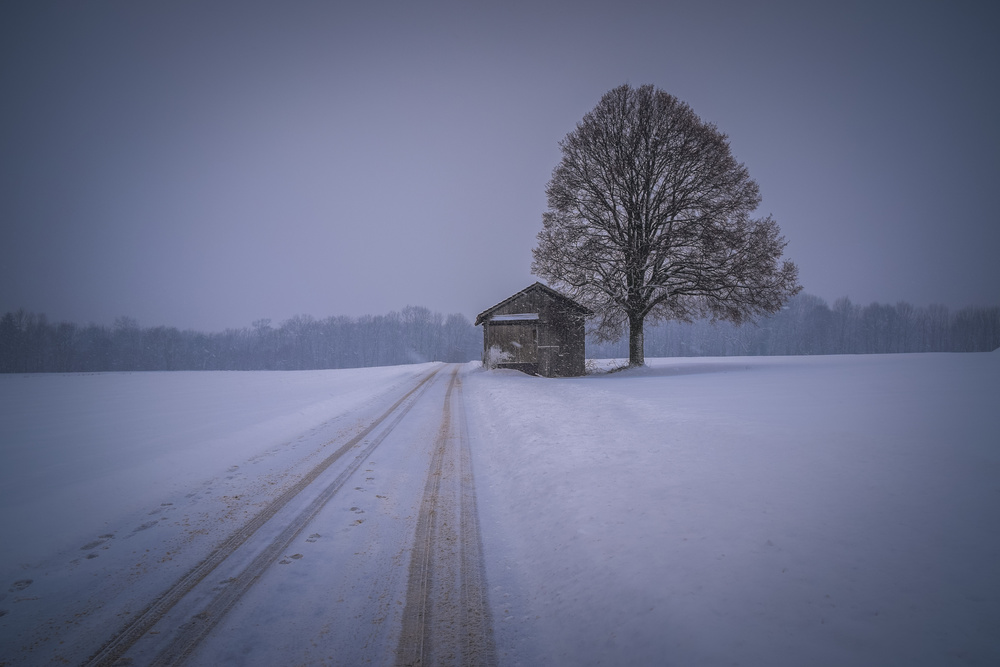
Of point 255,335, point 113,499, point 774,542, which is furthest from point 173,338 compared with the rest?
point 774,542

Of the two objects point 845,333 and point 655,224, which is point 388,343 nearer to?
point 655,224

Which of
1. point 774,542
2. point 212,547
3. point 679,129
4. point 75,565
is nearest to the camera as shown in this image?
point 774,542

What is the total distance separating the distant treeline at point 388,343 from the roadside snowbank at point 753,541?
59.0 meters

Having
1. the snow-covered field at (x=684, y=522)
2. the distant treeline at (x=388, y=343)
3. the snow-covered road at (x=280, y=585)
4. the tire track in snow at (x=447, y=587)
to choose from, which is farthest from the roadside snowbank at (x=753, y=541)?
the distant treeline at (x=388, y=343)

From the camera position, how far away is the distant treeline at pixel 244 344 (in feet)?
214

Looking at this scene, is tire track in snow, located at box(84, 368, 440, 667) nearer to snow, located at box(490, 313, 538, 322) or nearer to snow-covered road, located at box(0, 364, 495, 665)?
snow-covered road, located at box(0, 364, 495, 665)

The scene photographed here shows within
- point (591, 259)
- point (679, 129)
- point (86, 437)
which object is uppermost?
point (679, 129)

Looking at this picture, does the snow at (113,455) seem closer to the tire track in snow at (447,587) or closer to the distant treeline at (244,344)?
the tire track in snow at (447,587)

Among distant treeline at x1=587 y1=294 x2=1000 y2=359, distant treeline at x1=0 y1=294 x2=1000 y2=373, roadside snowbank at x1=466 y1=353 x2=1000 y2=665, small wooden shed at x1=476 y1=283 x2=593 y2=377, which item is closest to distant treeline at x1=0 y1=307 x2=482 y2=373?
distant treeline at x1=0 y1=294 x2=1000 y2=373

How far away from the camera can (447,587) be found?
3.19m

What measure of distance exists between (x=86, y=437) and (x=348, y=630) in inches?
431

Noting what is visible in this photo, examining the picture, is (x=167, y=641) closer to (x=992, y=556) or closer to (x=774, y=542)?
(x=774, y=542)

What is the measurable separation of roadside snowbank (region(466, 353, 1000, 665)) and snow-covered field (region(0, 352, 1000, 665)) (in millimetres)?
16

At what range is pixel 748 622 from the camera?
2.44 m
